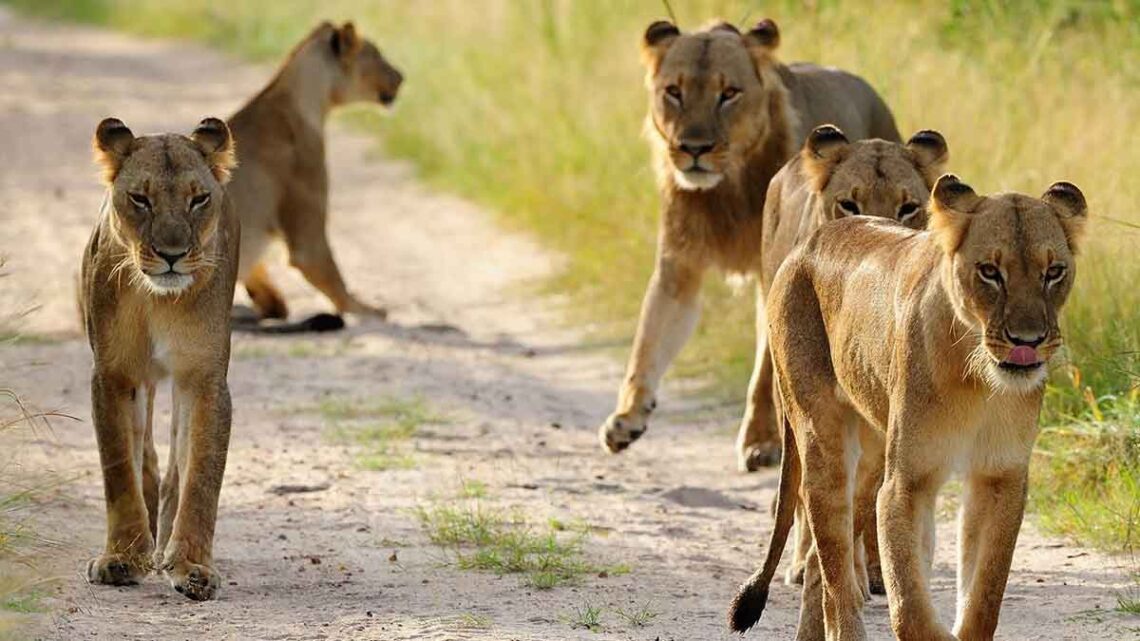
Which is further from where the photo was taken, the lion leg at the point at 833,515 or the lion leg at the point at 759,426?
the lion leg at the point at 759,426

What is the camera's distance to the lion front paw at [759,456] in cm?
652

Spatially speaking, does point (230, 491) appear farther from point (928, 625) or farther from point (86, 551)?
point (928, 625)

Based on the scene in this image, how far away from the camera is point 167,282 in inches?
196

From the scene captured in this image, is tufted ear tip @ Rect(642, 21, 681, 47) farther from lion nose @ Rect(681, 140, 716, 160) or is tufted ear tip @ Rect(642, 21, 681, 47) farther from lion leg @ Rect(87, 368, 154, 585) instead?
lion leg @ Rect(87, 368, 154, 585)

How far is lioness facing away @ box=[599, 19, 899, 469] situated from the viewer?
668 cm

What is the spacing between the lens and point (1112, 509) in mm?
5504

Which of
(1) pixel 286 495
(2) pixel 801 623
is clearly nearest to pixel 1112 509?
(2) pixel 801 623

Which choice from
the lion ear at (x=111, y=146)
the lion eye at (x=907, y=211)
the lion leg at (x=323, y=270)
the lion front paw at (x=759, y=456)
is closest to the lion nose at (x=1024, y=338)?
the lion eye at (x=907, y=211)

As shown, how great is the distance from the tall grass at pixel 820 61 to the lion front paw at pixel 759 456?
0.90m

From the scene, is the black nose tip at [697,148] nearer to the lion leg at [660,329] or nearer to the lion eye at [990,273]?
the lion leg at [660,329]

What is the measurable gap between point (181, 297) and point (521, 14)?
29.1 feet

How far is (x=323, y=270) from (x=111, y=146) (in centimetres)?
382

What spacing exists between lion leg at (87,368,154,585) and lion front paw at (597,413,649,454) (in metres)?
1.95

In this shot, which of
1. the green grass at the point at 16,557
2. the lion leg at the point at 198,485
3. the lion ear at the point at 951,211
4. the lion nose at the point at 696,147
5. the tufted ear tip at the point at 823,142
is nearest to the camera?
the lion ear at the point at 951,211
